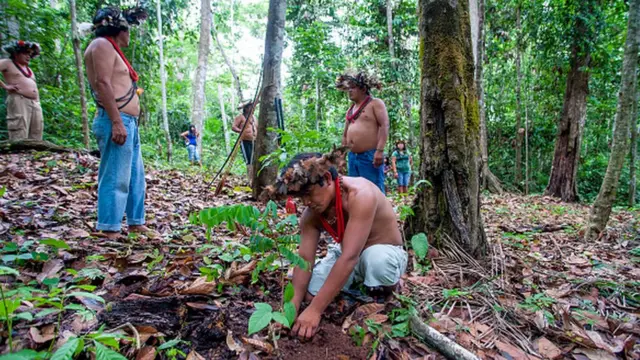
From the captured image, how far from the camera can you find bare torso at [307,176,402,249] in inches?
80.7

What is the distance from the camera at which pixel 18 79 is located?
17.6ft

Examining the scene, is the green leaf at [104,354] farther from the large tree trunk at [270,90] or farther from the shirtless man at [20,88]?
the shirtless man at [20,88]

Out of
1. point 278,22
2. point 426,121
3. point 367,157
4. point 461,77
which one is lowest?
point 367,157

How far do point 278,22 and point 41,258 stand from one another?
4.04 meters

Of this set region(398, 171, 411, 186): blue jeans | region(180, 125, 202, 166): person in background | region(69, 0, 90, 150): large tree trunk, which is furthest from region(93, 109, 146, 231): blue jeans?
region(180, 125, 202, 166): person in background

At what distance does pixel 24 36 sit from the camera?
279 inches

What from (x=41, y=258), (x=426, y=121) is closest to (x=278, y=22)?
(x=426, y=121)

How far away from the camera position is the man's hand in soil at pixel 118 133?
8.74ft

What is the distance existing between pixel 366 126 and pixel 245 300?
2466mm

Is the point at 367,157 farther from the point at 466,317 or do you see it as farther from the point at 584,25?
the point at 584,25

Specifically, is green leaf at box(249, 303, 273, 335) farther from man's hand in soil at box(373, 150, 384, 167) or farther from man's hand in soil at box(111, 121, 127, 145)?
man's hand in soil at box(373, 150, 384, 167)

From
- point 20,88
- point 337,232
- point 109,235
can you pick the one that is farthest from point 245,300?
point 20,88

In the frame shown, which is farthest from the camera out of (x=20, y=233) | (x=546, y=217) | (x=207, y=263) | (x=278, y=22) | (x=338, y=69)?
(x=338, y=69)

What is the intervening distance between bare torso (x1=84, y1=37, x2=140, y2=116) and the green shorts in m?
1.99
